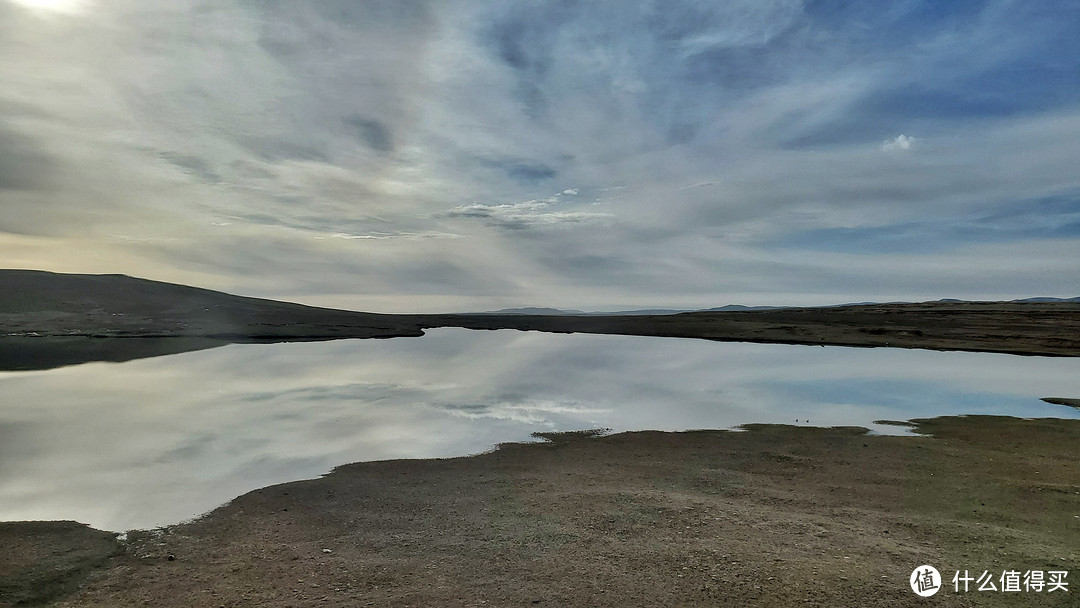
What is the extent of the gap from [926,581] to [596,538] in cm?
432

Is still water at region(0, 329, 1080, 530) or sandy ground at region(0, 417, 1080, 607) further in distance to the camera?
still water at region(0, 329, 1080, 530)

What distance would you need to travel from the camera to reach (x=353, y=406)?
22.2m

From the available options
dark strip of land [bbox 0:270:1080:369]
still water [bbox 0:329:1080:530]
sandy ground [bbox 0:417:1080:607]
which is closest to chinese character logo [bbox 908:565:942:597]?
sandy ground [bbox 0:417:1080:607]

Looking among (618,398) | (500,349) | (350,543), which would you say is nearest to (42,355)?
(500,349)

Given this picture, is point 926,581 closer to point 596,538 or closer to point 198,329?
point 596,538

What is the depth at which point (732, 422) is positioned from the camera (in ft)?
63.2

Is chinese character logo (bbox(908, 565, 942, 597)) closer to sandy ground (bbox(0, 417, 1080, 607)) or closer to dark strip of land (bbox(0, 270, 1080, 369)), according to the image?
sandy ground (bbox(0, 417, 1080, 607))

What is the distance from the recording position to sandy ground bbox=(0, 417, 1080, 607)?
6812 mm

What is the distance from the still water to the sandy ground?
193cm

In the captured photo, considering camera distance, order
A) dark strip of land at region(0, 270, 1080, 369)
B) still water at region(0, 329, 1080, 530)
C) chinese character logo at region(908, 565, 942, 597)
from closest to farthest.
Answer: chinese character logo at region(908, 565, 942, 597) < still water at region(0, 329, 1080, 530) < dark strip of land at region(0, 270, 1080, 369)

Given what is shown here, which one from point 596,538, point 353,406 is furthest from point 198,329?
point 596,538

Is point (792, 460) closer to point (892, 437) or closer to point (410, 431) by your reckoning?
point (892, 437)

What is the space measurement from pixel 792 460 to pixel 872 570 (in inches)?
259

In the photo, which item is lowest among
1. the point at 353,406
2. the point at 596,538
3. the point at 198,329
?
the point at 353,406
